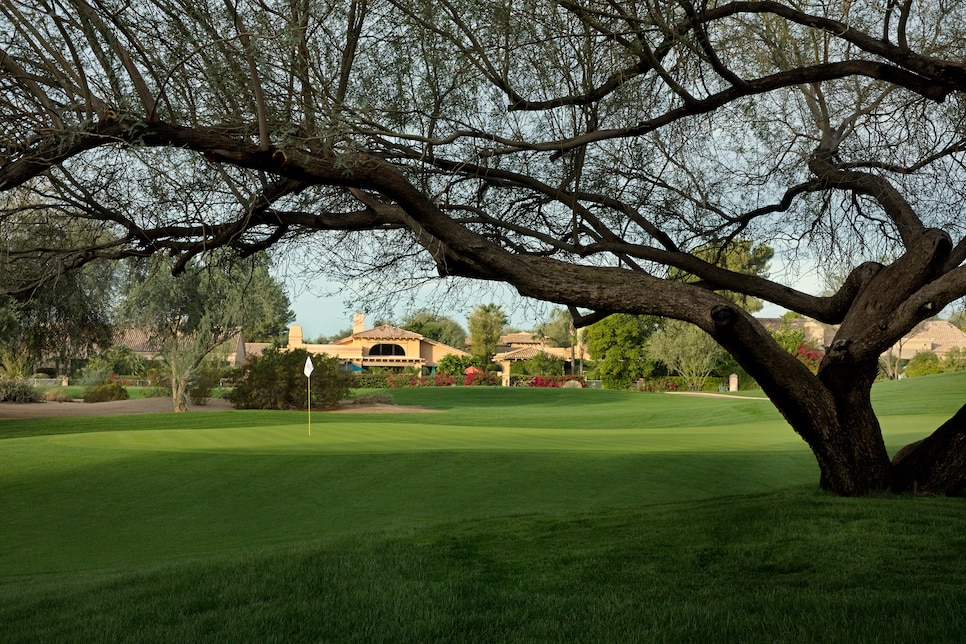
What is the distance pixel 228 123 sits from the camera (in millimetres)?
6598

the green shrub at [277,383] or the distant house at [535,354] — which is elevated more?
the distant house at [535,354]

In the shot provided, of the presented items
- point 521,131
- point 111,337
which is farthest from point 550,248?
point 111,337

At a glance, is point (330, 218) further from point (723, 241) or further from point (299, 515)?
point (723, 241)

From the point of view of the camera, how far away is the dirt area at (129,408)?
102 feet

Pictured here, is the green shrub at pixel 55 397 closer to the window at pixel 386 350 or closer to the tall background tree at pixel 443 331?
the tall background tree at pixel 443 331

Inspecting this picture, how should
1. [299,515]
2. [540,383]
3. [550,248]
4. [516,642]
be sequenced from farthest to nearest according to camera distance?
[540,383] → [299,515] → [550,248] → [516,642]

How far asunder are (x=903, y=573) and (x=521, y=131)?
16.8 ft

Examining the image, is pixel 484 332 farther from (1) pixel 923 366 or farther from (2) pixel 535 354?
(1) pixel 923 366

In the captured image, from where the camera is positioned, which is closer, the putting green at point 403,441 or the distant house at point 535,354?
the putting green at point 403,441

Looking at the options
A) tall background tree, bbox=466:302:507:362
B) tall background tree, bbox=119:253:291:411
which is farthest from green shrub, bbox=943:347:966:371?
tall background tree, bbox=119:253:291:411

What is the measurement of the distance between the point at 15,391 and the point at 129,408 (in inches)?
214

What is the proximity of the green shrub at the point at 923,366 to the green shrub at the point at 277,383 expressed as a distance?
3109 centimetres

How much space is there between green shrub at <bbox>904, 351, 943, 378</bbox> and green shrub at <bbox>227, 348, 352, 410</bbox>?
31.1 meters

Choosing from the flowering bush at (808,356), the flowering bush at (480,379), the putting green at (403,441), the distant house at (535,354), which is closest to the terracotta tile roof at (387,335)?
the distant house at (535,354)
